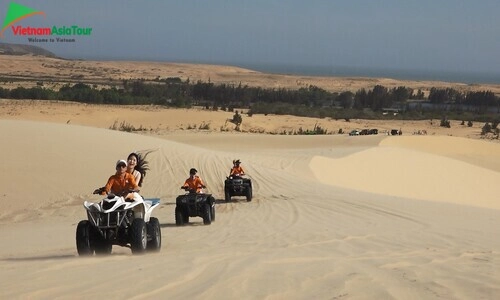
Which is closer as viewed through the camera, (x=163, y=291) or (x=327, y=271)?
(x=163, y=291)

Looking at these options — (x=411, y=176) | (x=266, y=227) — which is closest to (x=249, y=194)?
(x=266, y=227)

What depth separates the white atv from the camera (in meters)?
7.61

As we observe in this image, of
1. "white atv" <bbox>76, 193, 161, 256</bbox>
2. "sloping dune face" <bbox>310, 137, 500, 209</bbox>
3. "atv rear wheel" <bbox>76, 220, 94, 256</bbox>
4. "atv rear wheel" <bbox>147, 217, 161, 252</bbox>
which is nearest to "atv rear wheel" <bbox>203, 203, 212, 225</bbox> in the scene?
"atv rear wheel" <bbox>147, 217, 161, 252</bbox>

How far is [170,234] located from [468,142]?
101ft

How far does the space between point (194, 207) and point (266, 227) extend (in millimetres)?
1387

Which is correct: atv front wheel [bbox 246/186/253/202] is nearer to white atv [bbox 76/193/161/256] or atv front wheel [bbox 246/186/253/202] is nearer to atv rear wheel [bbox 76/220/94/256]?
white atv [bbox 76/193/161/256]

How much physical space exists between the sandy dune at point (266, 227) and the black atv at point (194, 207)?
32 centimetres

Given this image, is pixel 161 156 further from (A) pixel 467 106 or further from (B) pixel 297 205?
(A) pixel 467 106

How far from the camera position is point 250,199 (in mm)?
16703

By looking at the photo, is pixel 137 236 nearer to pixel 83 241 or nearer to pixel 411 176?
pixel 83 241

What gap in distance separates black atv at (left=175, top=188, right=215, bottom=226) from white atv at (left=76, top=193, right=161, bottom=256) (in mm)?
4432

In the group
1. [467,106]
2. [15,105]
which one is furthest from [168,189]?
[467,106]

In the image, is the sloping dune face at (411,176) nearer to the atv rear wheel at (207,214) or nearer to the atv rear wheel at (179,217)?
the atv rear wheel at (207,214)

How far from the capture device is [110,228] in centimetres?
766
